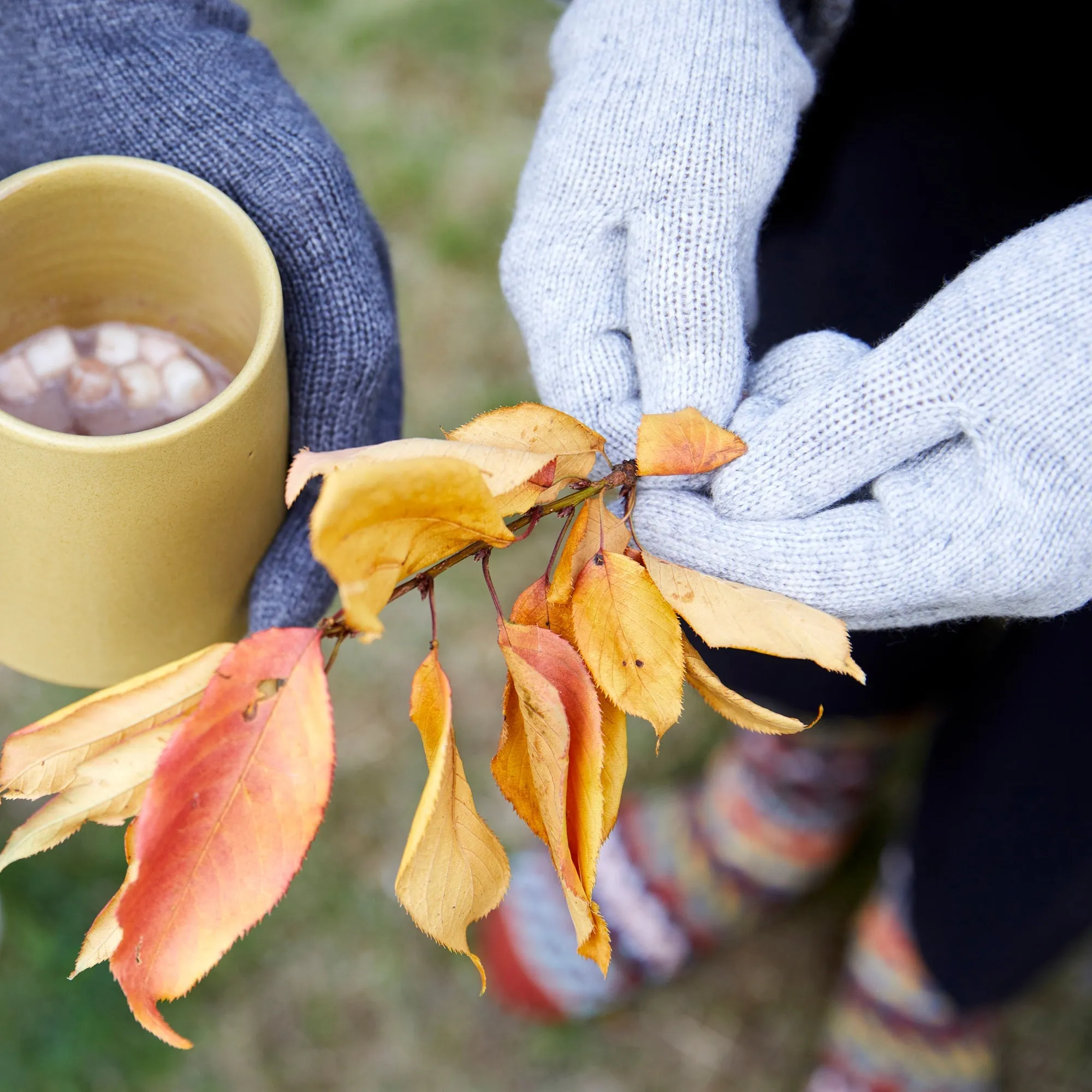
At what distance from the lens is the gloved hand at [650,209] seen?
1.75 ft

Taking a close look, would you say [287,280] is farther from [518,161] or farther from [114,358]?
[518,161]

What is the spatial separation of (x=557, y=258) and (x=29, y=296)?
276 millimetres

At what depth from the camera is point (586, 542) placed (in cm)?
44

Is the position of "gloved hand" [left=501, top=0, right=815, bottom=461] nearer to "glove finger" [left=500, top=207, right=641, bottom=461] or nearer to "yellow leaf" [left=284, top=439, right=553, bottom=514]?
"glove finger" [left=500, top=207, right=641, bottom=461]

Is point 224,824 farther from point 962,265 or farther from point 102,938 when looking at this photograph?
point 962,265

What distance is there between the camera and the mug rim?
0.43 meters

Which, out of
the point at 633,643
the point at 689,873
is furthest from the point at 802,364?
the point at 689,873

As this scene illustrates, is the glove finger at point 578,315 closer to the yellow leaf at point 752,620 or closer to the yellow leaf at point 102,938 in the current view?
the yellow leaf at point 752,620

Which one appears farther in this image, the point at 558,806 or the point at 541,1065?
the point at 541,1065

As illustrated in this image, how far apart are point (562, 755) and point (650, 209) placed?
0.30 metres

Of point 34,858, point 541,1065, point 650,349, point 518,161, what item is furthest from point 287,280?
point 518,161

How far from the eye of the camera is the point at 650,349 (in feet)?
1.76

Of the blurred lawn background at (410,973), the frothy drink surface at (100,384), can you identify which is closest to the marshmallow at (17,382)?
the frothy drink surface at (100,384)

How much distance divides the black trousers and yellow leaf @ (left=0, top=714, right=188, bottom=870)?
0.53 metres
